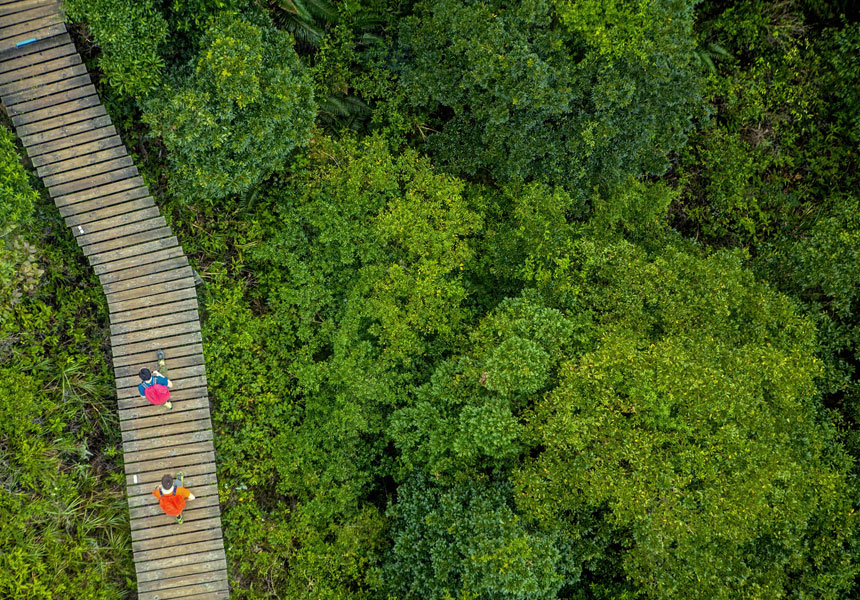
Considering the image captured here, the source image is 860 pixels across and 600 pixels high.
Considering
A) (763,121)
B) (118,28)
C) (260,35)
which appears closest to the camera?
(118,28)

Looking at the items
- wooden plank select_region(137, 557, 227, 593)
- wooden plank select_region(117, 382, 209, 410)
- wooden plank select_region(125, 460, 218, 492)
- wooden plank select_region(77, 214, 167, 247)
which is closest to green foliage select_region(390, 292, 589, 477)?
wooden plank select_region(125, 460, 218, 492)

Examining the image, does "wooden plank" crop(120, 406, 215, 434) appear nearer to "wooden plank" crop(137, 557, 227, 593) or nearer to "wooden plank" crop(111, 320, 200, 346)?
"wooden plank" crop(111, 320, 200, 346)

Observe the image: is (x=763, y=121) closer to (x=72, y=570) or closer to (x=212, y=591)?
(x=212, y=591)

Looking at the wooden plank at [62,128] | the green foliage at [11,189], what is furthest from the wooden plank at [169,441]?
the wooden plank at [62,128]

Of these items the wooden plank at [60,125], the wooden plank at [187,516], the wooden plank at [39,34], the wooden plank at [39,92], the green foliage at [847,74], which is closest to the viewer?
the wooden plank at [39,34]

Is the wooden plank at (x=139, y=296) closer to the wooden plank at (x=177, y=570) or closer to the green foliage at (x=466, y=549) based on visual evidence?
the wooden plank at (x=177, y=570)

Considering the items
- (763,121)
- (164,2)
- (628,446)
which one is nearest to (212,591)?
(628,446)

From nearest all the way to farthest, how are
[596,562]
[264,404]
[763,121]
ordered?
[596,562]
[264,404]
[763,121]
